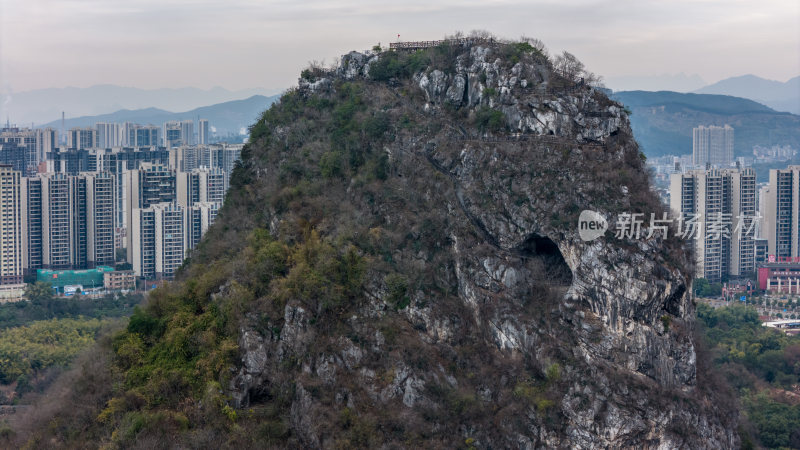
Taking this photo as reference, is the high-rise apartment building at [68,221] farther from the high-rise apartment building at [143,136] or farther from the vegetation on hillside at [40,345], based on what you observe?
the high-rise apartment building at [143,136]

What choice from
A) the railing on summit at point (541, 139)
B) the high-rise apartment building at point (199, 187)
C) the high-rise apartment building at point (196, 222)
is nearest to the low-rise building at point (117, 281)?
the high-rise apartment building at point (196, 222)

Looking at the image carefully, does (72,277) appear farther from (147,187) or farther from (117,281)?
(147,187)

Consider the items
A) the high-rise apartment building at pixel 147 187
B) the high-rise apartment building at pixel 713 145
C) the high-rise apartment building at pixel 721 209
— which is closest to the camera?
the high-rise apartment building at pixel 721 209

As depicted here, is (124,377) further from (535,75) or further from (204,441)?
(535,75)

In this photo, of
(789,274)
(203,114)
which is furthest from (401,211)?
(203,114)

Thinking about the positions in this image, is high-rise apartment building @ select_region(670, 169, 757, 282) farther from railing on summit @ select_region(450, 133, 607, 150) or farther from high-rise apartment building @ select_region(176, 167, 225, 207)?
railing on summit @ select_region(450, 133, 607, 150)

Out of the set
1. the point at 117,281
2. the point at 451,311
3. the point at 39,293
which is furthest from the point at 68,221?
the point at 451,311
